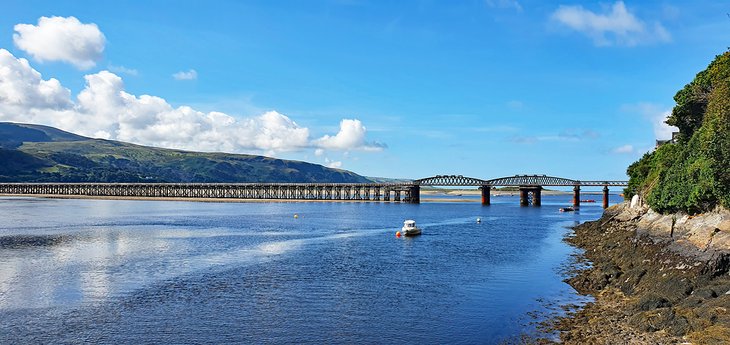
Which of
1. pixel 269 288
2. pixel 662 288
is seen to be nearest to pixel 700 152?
pixel 662 288

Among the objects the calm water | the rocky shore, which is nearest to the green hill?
the rocky shore

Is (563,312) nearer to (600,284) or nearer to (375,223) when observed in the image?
(600,284)

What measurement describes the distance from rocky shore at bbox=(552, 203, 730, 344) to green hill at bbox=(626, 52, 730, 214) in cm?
182

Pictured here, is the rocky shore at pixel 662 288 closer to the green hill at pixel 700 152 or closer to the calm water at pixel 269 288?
the green hill at pixel 700 152

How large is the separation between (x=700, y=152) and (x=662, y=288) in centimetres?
2782

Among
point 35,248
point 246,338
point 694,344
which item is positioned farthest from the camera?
point 35,248

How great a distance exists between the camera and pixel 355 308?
128ft

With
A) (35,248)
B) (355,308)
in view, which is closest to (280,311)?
(355,308)

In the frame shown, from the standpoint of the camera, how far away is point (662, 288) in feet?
121

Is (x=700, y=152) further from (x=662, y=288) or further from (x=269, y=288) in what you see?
(x=269, y=288)

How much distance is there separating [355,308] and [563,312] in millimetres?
14361

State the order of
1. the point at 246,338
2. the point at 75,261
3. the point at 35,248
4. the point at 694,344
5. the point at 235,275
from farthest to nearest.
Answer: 1. the point at 35,248
2. the point at 75,261
3. the point at 235,275
4. the point at 246,338
5. the point at 694,344

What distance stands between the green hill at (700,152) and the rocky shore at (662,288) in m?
1.82

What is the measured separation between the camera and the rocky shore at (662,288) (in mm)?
28844
